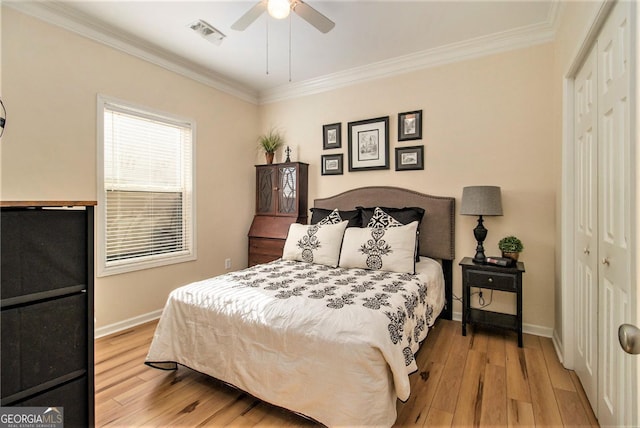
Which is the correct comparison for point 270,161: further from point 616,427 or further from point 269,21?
point 616,427

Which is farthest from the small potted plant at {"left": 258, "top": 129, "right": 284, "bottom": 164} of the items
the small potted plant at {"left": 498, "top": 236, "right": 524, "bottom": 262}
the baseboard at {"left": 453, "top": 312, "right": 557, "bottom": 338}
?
the baseboard at {"left": 453, "top": 312, "right": 557, "bottom": 338}

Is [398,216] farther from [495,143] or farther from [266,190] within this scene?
[266,190]

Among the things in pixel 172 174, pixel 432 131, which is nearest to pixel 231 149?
pixel 172 174

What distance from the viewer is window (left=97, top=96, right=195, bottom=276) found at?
291 centimetres

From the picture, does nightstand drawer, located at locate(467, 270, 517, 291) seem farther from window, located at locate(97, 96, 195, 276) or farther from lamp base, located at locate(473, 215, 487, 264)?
window, located at locate(97, 96, 195, 276)

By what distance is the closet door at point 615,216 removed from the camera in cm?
122

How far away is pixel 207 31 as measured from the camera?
2.82 m

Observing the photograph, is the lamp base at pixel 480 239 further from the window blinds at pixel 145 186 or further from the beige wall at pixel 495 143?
the window blinds at pixel 145 186

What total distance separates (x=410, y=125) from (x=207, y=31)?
218cm

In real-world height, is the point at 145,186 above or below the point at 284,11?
below

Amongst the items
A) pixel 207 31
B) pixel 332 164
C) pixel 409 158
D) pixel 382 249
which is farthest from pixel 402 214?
pixel 207 31

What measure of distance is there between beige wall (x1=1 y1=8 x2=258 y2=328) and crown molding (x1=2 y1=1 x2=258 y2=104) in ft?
0.18

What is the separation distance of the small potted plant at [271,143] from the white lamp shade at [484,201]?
2.53 metres

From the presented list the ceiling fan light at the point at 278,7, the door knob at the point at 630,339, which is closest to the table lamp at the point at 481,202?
the ceiling fan light at the point at 278,7
